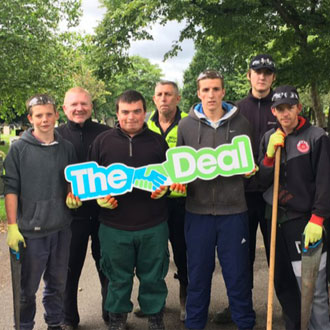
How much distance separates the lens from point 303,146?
3.09 m

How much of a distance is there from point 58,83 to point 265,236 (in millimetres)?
12500

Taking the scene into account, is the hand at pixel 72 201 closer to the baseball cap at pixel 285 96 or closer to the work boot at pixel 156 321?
the work boot at pixel 156 321

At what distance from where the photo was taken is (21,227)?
3229 millimetres

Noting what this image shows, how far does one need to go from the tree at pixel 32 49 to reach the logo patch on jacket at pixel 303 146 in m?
10.5

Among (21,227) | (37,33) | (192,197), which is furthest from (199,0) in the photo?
(37,33)

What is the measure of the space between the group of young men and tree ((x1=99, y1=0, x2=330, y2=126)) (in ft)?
15.7

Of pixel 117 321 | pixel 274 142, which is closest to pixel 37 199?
pixel 117 321

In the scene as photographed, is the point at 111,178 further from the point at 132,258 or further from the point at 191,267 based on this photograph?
the point at 191,267

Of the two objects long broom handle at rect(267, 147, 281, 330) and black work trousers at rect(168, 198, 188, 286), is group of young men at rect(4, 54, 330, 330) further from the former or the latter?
black work trousers at rect(168, 198, 188, 286)

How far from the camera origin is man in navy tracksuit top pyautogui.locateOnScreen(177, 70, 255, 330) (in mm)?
3324

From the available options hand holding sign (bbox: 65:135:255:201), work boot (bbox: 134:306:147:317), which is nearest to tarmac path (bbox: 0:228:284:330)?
work boot (bbox: 134:306:147:317)

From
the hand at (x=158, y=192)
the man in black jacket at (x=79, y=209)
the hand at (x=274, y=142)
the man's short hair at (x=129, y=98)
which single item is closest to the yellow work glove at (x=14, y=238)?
the man in black jacket at (x=79, y=209)

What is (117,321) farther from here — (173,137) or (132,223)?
(173,137)

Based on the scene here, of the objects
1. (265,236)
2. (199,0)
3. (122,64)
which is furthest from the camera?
(122,64)
